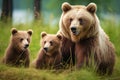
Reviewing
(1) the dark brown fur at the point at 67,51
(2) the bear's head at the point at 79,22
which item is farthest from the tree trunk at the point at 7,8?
(2) the bear's head at the point at 79,22

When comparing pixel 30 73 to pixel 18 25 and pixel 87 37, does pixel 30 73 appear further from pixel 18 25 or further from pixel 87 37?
pixel 18 25

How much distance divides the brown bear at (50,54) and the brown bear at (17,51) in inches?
9.0

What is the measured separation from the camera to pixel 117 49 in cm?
966

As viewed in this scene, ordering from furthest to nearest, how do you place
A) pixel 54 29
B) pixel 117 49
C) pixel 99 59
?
pixel 54 29 < pixel 117 49 < pixel 99 59

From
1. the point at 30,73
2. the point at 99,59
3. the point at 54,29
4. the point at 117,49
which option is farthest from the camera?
the point at 54,29

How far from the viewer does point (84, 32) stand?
763 cm

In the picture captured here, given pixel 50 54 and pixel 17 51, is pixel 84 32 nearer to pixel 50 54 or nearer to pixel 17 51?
pixel 50 54

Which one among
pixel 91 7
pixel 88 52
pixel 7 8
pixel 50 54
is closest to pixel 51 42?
pixel 50 54

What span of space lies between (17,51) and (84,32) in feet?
3.60

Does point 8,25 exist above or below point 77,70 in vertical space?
above

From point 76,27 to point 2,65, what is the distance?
4.16ft

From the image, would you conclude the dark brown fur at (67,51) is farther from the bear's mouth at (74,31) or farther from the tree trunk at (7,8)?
the tree trunk at (7,8)

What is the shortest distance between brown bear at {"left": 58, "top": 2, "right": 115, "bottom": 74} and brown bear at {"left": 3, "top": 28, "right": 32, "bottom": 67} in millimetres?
634

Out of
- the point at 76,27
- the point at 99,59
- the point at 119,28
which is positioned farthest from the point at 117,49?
the point at 76,27
